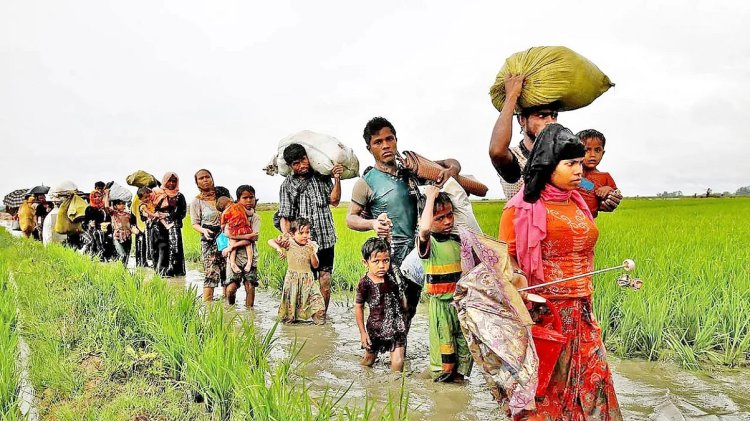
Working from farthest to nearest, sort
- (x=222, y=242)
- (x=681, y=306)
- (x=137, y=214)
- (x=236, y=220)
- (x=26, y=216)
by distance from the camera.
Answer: (x=26, y=216) < (x=137, y=214) < (x=222, y=242) < (x=236, y=220) < (x=681, y=306)

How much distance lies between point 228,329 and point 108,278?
8.99ft

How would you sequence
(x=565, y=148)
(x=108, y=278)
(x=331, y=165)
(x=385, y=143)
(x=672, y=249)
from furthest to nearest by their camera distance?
(x=672, y=249), (x=108, y=278), (x=331, y=165), (x=385, y=143), (x=565, y=148)

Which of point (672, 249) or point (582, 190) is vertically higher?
point (582, 190)

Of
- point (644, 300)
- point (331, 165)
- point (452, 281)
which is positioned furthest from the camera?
point (331, 165)

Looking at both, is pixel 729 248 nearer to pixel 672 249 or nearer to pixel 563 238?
pixel 672 249

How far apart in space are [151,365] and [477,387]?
6.15 feet

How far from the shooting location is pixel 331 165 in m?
5.29

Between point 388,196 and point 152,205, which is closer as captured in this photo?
point 388,196

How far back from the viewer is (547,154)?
8.21 feet

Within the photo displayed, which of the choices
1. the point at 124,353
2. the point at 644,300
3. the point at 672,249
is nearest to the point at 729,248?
the point at 672,249

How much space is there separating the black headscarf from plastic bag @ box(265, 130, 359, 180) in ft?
9.37

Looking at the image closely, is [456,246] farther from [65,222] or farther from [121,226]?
[65,222]

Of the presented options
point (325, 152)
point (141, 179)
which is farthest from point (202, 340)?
point (141, 179)

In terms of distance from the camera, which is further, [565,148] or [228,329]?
[228,329]
